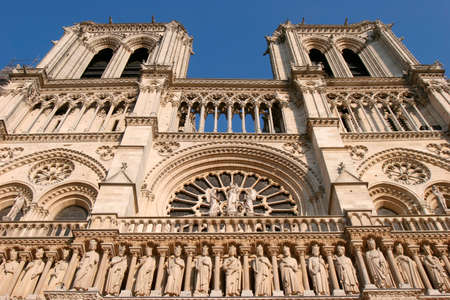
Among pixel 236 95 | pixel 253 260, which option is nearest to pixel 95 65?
pixel 236 95

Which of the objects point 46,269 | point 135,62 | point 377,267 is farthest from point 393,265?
point 135,62

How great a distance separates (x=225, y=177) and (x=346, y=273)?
6338mm

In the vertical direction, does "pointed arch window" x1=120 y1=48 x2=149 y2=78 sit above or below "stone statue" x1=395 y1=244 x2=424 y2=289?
above

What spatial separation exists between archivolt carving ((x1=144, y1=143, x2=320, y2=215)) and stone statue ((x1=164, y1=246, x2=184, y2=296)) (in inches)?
148

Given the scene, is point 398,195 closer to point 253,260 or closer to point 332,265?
point 332,265

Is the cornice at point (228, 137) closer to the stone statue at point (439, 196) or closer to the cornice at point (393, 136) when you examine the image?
the cornice at point (393, 136)

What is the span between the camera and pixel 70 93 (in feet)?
57.4

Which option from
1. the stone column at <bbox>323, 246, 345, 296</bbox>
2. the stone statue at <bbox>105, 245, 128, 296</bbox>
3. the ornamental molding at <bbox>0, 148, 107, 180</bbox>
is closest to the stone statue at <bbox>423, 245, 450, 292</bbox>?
the stone column at <bbox>323, 246, 345, 296</bbox>

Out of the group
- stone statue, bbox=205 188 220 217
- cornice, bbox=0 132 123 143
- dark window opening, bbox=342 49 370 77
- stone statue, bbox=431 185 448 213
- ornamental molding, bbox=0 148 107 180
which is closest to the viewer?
stone statue, bbox=205 188 220 217

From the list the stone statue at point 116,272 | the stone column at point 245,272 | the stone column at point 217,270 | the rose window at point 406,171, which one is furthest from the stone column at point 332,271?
the rose window at point 406,171

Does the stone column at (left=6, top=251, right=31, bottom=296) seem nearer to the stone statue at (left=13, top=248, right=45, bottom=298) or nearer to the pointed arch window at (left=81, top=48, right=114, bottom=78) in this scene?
the stone statue at (left=13, top=248, right=45, bottom=298)

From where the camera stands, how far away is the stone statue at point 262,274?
8.24 meters

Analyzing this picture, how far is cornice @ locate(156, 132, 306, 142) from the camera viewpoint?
14656mm

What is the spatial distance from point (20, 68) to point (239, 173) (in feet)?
33.3
